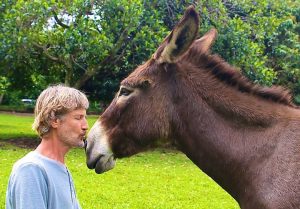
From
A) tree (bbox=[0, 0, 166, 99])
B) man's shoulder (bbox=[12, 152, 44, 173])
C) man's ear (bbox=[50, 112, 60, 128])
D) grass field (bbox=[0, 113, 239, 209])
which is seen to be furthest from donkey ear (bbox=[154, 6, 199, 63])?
tree (bbox=[0, 0, 166, 99])

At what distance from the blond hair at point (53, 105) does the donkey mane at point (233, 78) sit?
3.84 feet

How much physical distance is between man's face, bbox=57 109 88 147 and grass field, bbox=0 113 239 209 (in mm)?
5094

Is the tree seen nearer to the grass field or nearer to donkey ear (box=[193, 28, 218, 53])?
the grass field

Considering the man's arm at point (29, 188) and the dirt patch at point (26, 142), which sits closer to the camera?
the man's arm at point (29, 188)

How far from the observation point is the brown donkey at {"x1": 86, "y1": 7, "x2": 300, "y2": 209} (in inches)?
124

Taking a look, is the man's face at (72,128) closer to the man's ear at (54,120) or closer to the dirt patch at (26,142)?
the man's ear at (54,120)

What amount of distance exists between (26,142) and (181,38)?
1446 cm

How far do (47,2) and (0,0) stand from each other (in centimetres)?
192

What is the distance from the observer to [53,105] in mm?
2852

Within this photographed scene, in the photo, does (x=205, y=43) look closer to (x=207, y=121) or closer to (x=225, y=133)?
(x=207, y=121)

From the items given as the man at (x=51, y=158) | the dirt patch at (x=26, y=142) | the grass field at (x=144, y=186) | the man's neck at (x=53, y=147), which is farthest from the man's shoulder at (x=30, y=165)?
the dirt patch at (x=26, y=142)

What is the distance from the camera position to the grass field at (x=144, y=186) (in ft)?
27.5

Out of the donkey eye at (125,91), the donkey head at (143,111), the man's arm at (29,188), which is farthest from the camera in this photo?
the donkey eye at (125,91)

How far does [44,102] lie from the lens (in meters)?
2.88
